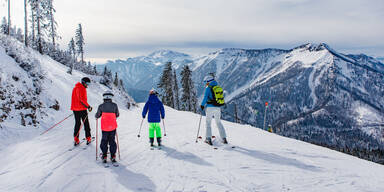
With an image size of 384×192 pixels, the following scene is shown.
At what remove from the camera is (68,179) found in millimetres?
5285

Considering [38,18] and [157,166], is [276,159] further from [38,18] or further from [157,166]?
[38,18]

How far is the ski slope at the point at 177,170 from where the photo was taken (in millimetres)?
5148

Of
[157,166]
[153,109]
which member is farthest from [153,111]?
[157,166]

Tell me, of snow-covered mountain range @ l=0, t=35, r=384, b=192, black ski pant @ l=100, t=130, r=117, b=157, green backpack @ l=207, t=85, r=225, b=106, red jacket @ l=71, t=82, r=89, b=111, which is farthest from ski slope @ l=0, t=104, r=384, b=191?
green backpack @ l=207, t=85, r=225, b=106

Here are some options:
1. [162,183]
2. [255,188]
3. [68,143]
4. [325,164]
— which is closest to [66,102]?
[68,143]

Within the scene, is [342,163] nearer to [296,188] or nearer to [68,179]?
[296,188]

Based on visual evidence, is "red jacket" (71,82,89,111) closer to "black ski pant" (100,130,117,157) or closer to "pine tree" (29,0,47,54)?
"black ski pant" (100,130,117,157)

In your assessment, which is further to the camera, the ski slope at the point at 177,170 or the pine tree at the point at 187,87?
the pine tree at the point at 187,87

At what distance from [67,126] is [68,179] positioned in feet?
22.3

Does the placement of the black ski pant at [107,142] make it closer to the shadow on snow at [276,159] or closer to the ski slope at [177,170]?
the ski slope at [177,170]

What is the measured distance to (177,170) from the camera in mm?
6109

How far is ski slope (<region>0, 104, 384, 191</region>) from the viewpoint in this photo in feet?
16.9

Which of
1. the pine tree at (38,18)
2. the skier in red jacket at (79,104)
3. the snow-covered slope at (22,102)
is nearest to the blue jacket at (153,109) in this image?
the skier in red jacket at (79,104)

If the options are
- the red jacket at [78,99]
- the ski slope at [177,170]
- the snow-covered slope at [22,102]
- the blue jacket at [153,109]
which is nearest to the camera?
the ski slope at [177,170]
